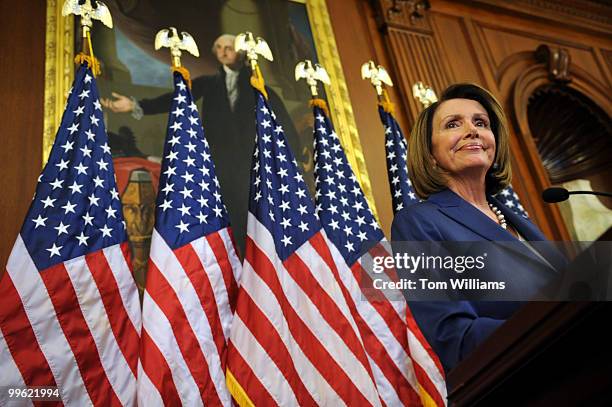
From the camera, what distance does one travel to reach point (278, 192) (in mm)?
3711

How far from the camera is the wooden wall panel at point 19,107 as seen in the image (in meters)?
3.63

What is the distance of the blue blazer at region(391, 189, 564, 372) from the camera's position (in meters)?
1.43

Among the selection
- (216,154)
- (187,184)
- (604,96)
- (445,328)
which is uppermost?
(604,96)

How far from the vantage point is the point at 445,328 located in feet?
4.83

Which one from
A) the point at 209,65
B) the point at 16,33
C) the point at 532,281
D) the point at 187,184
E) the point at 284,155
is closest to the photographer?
the point at 532,281

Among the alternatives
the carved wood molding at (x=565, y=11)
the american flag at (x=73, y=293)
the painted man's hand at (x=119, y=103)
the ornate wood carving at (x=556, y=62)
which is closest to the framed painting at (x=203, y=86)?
the painted man's hand at (x=119, y=103)

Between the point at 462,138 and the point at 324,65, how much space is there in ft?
11.0

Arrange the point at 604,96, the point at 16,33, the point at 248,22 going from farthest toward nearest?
the point at 604,96, the point at 248,22, the point at 16,33

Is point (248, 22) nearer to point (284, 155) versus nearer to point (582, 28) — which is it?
point (284, 155)

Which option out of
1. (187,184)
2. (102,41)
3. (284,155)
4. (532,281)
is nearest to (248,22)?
(102,41)

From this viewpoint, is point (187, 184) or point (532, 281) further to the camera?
point (187, 184)

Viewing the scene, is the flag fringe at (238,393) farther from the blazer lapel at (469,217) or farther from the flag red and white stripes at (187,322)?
the blazer lapel at (469,217)

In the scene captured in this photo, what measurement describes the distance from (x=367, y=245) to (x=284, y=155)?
0.82 meters

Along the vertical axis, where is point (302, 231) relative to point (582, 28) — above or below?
below
